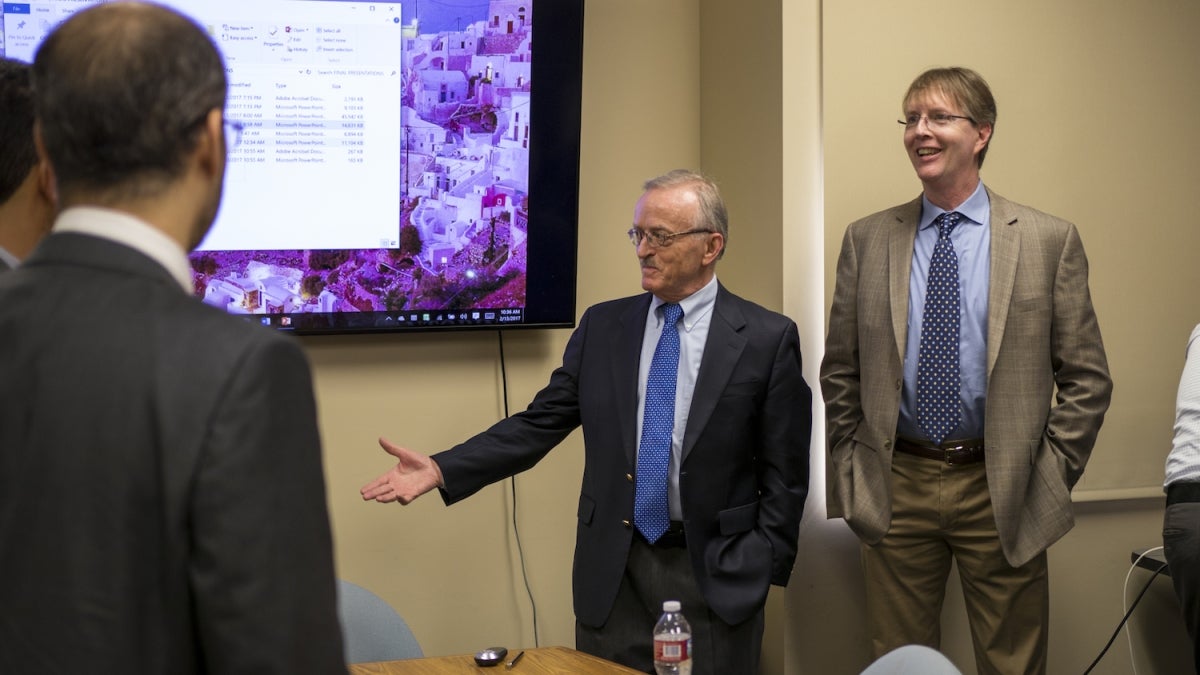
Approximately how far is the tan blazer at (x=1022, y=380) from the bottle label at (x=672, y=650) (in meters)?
1.23

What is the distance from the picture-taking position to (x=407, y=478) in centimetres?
311

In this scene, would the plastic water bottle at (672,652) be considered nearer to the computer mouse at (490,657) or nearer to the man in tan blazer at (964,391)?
the computer mouse at (490,657)

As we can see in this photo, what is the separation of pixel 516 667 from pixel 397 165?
1864 millimetres

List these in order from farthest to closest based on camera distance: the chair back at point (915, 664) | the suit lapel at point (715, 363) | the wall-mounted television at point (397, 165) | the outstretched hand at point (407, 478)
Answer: the wall-mounted television at point (397, 165), the suit lapel at point (715, 363), the outstretched hand at point (407, 478), the chair back at point (915, 664)

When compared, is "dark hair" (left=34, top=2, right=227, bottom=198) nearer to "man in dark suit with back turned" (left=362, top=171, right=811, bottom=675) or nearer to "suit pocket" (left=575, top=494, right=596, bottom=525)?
"man in dark suit with back turned" (left=362, top=171, right=811, bottom=675)

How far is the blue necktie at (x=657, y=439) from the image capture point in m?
3.11

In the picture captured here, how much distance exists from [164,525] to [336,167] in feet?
9.05

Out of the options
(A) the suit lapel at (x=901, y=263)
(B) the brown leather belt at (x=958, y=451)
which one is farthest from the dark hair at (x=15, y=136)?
(B) the brown leather belt at (x=958, y=451)

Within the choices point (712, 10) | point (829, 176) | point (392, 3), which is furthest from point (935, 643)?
point (392, 3)

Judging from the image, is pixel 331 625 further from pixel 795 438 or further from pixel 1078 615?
pixel 1078 615

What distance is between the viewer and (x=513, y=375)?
4.15m

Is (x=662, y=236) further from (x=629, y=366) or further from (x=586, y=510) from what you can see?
(x=586, y=510)

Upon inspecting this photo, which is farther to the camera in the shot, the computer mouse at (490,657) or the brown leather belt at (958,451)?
the brown leather belt at (958,451)

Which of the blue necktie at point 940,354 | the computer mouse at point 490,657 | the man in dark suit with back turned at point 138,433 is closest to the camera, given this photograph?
the man in dark suit with back turned at point 138,433
